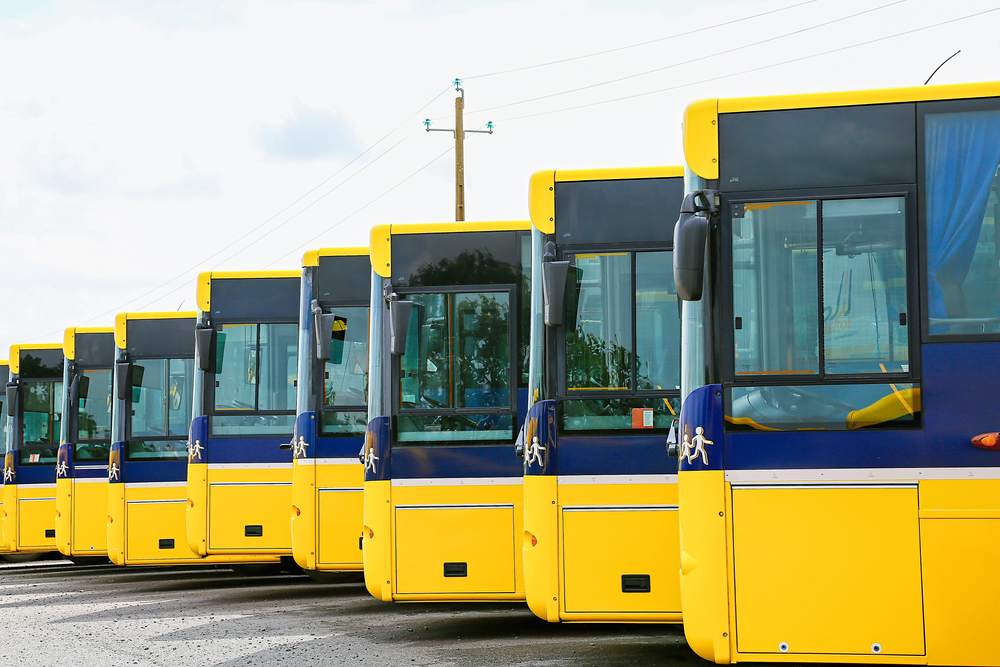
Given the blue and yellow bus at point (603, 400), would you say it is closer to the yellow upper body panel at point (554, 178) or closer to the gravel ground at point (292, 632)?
the yellow upper body panel at point (554, 178)

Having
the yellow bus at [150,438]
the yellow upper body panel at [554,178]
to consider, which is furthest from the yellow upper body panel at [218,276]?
the yellow upper body panel at [554,178]

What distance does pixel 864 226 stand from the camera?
229 inches

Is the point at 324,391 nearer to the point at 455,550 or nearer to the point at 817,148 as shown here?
the point at 455,550

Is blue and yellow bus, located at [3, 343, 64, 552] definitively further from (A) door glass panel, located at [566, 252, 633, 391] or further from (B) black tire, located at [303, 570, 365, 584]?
(A) door glass panel, located at [566, 252, 633, 391]

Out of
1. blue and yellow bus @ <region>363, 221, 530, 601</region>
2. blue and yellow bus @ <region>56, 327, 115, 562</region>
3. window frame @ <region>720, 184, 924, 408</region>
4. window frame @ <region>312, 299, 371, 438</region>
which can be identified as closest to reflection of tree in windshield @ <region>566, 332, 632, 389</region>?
blue and yellow bus @ <region>363, 221, 530, 601</region>

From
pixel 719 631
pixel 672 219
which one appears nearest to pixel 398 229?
pixel 672 219

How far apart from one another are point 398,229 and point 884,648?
16.5 ft

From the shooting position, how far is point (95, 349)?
15359 mm

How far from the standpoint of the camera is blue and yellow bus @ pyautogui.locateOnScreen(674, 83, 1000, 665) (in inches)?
219

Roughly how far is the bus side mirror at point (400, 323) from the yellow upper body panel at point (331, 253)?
2565 mm

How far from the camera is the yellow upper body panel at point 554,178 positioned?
773 centimetres

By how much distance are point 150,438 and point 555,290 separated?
25.8ft

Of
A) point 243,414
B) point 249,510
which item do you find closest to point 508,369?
point 243,414

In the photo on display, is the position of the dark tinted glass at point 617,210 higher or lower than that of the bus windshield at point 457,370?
higher
